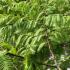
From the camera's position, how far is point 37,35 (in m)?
2.39

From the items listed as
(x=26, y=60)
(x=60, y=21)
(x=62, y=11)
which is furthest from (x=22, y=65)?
(x=62, y=11)

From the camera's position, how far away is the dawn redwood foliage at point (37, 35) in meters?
2.35

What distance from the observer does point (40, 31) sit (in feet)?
7.89

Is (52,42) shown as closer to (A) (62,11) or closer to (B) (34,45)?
(B) (34,45)

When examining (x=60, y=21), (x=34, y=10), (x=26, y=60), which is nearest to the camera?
(x=26, y=60)

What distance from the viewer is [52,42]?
2.48 m

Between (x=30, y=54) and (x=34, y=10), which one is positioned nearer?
(x=30, y=54)

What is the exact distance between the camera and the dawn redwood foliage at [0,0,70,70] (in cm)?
235

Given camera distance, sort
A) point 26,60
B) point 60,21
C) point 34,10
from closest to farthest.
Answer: point 26,60 < point 60,21 < point 34,10

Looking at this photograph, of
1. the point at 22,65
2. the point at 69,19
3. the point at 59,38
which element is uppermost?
the point at 69,19

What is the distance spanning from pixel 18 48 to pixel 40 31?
0.87ft

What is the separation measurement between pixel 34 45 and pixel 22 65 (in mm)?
200

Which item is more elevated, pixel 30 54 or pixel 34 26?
pixel 34 26

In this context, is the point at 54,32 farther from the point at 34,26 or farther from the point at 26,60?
the point at 26,60
